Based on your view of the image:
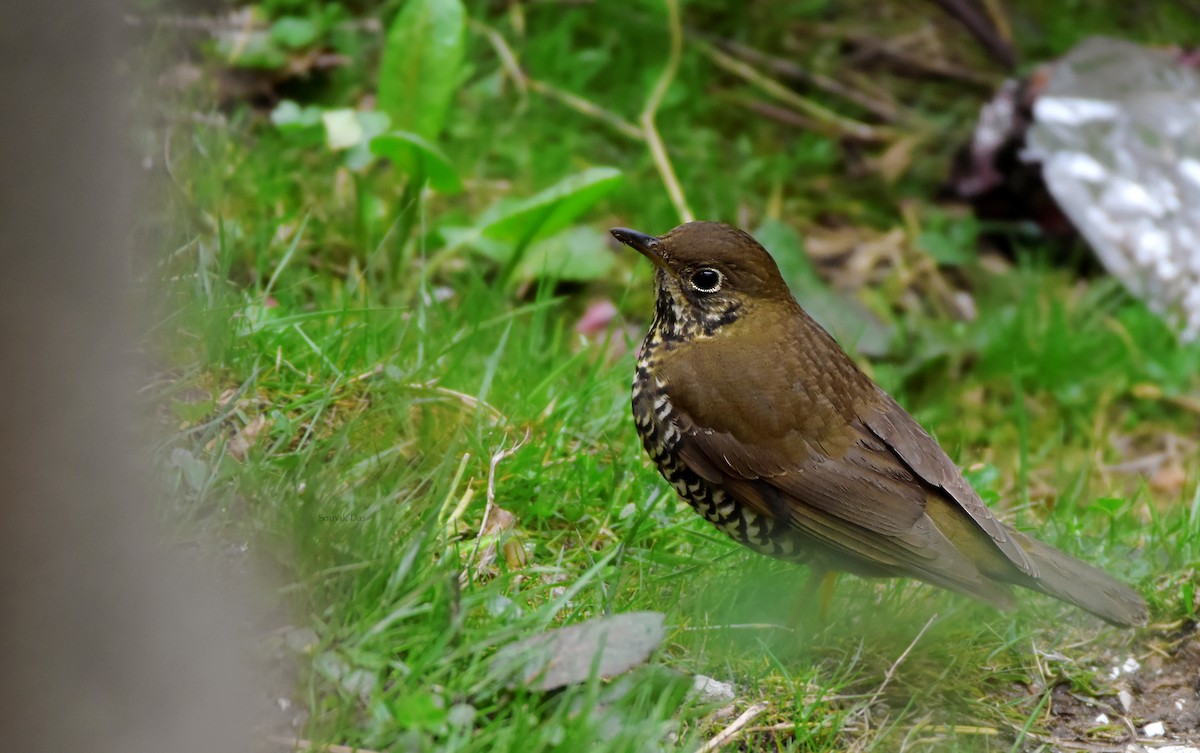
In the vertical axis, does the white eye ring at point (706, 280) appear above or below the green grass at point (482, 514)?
above

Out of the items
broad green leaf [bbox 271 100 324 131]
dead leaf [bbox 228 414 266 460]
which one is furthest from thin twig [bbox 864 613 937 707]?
broad green leaf [bbox 271 100 324 131]

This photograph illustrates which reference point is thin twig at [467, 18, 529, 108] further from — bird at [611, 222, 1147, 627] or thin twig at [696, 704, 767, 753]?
thin twig at [696, 704, 767, 753]

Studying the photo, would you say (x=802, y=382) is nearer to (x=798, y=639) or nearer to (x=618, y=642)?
(x=798, y=639)

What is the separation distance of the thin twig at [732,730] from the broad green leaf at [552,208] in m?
2.11

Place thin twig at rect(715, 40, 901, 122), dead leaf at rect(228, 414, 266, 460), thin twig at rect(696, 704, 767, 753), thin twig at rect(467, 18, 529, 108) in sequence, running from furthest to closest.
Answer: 1. thin twig at rect(715, 40, 901, 122)
2. thin twig at rect(467, 18, 529, 108)
3. dead leaf at rect(228, 414, 266, 460)
4. thin twig at rect(696, 704, 767, 753)

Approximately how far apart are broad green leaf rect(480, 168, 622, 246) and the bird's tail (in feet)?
6.43

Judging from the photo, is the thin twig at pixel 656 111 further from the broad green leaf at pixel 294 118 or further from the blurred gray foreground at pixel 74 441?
the blurred gray foreground at pixel 74 441

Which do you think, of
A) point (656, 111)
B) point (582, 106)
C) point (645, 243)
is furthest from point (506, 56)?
point (645, 243)

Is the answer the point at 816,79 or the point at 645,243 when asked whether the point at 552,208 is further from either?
the point at 816,79

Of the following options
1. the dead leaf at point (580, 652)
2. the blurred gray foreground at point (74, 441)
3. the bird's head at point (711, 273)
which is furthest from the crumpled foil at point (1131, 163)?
the blurred gray foreground at point (74, 441)

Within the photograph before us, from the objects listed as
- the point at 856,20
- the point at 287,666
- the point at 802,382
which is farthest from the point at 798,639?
the point at 856,20

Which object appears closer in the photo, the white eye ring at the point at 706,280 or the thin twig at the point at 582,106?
the white eye ring at the point at 706,280

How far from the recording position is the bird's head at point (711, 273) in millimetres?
3635

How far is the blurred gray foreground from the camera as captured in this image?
1711mm
